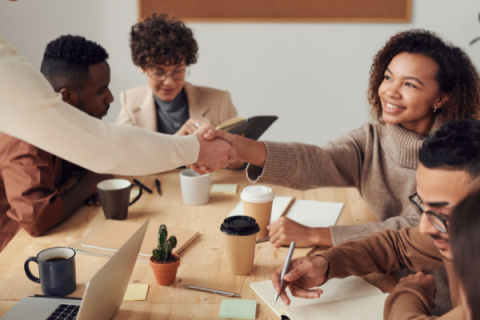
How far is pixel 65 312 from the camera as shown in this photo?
893mm

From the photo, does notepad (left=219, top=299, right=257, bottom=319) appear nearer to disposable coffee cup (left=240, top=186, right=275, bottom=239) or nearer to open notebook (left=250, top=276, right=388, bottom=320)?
open notebook (left=250, top=276, right=388, bottom=320)

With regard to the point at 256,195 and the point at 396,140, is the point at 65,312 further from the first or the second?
the point at 396,140

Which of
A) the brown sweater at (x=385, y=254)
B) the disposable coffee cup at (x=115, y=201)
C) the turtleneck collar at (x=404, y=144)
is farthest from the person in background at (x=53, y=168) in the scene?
the turtleneck collar at (x=404, y=144)

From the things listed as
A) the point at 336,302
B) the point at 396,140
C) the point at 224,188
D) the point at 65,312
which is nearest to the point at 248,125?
the point at 224,188

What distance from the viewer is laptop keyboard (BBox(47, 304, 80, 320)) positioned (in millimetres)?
875

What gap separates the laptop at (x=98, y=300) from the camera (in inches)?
30.0

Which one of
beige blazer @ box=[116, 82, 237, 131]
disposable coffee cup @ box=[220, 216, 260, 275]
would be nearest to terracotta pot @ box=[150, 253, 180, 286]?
disposable coffee cup @ box=[220, 216, 260, 275]

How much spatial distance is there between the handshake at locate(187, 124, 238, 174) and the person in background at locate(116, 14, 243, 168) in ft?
2.14

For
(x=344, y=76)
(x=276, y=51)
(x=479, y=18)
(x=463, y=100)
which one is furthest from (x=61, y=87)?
(x=479, y=18)

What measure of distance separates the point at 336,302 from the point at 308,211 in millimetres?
496

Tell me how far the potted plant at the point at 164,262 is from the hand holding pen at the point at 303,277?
0.73 feet

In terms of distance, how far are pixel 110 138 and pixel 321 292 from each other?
62cm

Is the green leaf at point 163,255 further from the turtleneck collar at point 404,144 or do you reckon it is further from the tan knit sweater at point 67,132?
the turtleneck collar at point 404,144

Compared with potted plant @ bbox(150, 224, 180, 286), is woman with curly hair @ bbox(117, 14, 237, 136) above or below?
above
